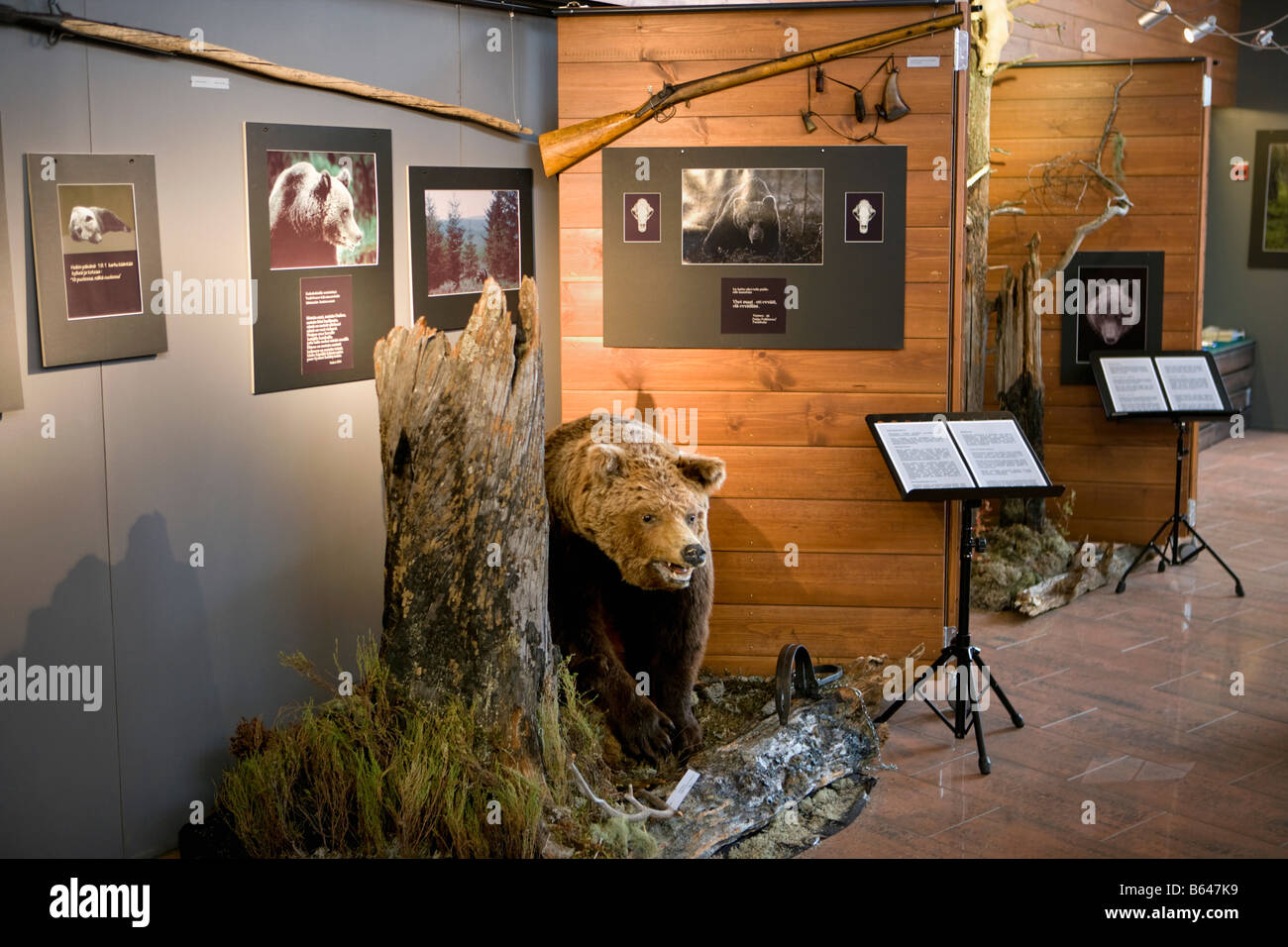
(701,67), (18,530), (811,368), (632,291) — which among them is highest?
(701,67)

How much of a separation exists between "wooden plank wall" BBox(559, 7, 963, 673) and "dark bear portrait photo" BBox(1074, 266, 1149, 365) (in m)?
2.79

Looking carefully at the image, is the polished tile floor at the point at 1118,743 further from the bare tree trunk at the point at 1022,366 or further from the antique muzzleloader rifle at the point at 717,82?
the antique muzzleloader rifle at the point at 717,82

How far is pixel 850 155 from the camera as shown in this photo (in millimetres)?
5316

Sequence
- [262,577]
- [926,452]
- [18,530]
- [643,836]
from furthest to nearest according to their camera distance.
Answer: [926,452] < [262,577] < [643,836] < [18,530]

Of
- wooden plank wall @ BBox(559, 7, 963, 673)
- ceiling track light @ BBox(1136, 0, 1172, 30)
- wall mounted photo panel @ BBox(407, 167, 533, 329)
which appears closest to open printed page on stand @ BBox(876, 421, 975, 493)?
wooden plank wall @ BBox(559, 7, 963, 673)

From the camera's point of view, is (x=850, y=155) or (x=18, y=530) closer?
(x=18, y=530)

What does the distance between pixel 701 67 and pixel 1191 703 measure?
11.4ft

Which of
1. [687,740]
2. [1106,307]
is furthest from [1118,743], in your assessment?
[1106,307]

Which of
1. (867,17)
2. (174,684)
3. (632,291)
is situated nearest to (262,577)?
(174,684)

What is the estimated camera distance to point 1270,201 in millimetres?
11844

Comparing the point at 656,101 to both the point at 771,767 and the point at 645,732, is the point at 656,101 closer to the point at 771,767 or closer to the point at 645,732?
the point at 645,732

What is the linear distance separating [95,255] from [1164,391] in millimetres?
6019

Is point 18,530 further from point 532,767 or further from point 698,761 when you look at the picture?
point 698,761

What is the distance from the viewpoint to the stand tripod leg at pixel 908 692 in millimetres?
5285
